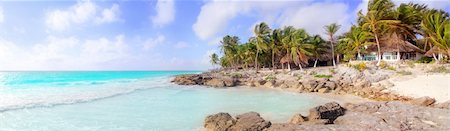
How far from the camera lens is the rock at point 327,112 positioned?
1062cm

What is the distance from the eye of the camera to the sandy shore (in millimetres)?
16116

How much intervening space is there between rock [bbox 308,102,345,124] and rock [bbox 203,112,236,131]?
3.01 meters

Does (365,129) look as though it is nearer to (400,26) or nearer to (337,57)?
(400,26)

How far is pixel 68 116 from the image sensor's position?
46.0 ft

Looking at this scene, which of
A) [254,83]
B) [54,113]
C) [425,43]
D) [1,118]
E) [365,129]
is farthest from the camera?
[425,43]

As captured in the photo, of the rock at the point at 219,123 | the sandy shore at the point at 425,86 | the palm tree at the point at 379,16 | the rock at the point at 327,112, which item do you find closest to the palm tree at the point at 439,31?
the palm tree at the point at 379,16

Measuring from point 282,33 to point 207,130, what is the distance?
39408 mm

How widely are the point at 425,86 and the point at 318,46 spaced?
2866 centimetres

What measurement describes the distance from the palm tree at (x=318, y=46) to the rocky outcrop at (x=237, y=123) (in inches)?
1446

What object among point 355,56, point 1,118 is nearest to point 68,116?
point 1,118

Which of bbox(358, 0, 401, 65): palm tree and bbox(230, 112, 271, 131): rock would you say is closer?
bbox(230, 112, 271, 131): rock

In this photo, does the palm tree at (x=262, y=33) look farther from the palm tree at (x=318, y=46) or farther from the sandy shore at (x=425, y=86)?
the sandy shore at (x=425, y=86)

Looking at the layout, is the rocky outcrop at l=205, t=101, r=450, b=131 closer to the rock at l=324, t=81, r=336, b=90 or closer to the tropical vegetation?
the rock at l=324, t=81, r=336, b=90

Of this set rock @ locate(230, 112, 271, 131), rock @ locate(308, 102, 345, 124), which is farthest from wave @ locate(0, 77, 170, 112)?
rock @ locate(308, 102, 345, 124)
